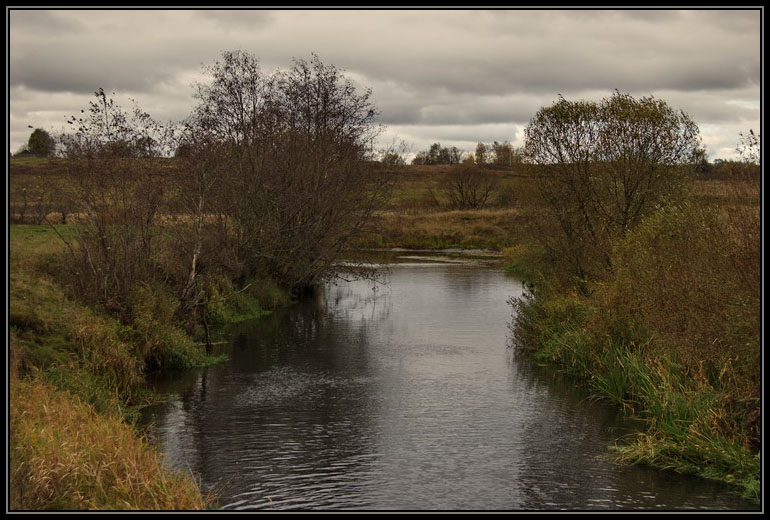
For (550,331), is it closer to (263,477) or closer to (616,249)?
(616,249)

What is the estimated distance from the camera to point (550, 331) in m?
26.5

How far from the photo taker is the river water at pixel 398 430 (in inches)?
574

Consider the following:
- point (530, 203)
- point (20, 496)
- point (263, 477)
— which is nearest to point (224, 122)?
point (530, 203)

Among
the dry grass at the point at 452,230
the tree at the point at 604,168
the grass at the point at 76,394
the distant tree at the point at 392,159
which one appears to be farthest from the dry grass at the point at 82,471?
the dry grass at the point at 452,230

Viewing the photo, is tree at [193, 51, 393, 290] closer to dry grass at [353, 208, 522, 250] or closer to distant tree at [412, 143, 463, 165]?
dry grass at [353, 208, 522, 250]

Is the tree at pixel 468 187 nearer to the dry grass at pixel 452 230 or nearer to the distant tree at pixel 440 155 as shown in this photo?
the dry grass at pixel 452 230

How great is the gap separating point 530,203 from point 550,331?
8.61 meters

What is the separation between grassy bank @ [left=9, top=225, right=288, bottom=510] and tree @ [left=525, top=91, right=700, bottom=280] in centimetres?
1365

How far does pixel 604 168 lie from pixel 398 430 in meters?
14.5

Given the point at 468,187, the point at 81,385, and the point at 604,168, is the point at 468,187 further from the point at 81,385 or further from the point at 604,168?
the point at 81,385

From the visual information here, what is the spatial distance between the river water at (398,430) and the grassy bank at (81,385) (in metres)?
1.26

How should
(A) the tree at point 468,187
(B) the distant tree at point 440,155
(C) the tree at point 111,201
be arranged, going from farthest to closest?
1. (B) the distant tree at point 440,155
2. (A) the tree at point 468,187
3. (C) the tree at point 111,201

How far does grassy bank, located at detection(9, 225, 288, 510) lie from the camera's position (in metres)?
12.0

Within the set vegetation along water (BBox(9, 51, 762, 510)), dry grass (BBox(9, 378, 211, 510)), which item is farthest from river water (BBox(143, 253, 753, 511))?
dry grass (BBox(9, 378, 211, 510))
